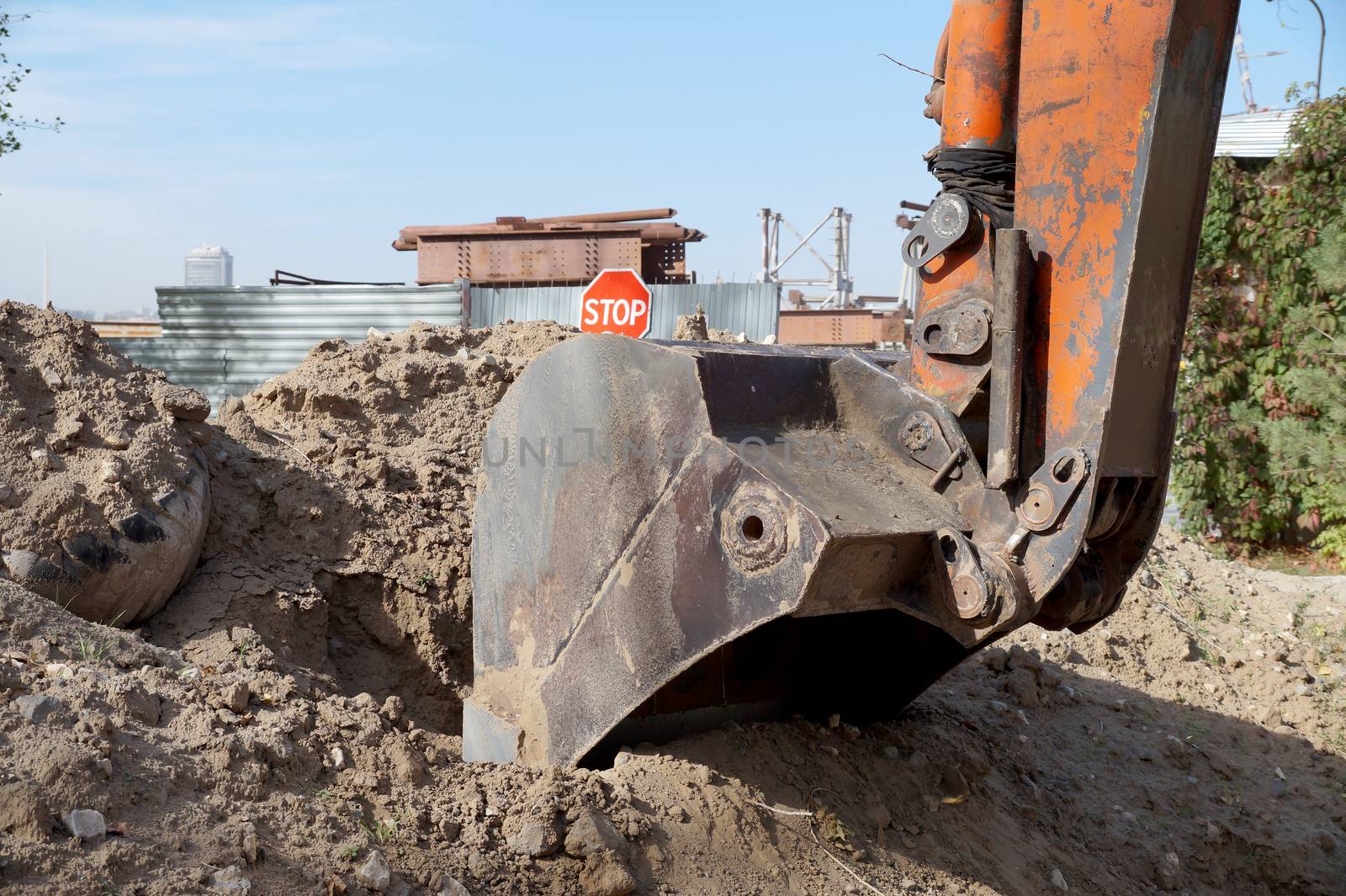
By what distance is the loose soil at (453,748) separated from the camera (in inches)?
100

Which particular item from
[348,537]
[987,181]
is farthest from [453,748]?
[987,181]

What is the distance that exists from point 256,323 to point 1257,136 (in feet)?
34.2

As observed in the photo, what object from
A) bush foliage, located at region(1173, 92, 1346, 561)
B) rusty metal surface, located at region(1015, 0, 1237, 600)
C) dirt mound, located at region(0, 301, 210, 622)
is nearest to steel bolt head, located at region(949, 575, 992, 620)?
rusty metal surface, located at region(1015, 0, 1237, 600)

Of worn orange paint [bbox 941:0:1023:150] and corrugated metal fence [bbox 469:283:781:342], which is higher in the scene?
worn orange paint [bbox 941:0:1023:150]

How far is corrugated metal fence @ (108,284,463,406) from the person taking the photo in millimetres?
12375

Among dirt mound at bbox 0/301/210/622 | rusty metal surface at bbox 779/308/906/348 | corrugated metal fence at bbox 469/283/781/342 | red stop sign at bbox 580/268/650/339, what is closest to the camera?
dirt mound at bbox 0/301/210/622

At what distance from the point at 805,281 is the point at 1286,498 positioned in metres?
13.5

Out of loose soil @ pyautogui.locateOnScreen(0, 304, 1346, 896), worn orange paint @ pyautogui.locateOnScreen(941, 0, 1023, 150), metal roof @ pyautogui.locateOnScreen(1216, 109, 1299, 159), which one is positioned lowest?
loose soil @ pyautogui.locateOnScreen(0, 304, 1346, 896)

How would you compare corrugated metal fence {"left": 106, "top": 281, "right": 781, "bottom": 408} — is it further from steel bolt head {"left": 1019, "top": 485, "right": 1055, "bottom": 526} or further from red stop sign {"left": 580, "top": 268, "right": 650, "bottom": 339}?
steel bolt head {"left": 1019, "top": 485, "right": 1055, "bottom": 526}

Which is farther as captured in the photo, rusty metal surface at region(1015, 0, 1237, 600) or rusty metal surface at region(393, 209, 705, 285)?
rusty metal surface at region(393, 209, 705, 285)

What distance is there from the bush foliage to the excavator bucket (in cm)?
772

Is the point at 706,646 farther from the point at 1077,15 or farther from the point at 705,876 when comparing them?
the point at 1077,15

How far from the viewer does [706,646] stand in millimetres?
2793

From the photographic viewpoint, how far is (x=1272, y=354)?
9.77 metres
